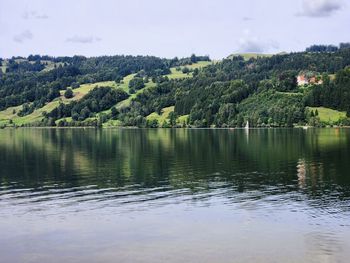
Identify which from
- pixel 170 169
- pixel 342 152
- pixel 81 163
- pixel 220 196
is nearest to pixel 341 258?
pixel 220 196

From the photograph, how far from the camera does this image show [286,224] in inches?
1780

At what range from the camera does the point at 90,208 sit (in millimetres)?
53406

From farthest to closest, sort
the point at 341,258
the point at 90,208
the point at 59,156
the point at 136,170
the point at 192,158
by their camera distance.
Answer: the point at 59,156 < the point at 192,158 < the point at 136,170 < the point at 90,208 < the point at 341,258

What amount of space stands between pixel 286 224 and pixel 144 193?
21760 mm

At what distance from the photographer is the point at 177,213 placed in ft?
166

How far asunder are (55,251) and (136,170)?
5007 centimetres

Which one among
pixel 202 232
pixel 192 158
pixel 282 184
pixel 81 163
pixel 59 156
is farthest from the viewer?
pixel 59 156

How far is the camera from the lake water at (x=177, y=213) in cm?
3759

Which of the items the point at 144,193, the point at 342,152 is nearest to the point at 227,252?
the point at 144,193

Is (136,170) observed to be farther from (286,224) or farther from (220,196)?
(286,224)

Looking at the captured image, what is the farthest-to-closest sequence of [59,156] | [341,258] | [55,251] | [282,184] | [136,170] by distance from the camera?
[59,156], [136,170], [282,184], [55,251], [341,258]

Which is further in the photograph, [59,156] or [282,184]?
[59,156]

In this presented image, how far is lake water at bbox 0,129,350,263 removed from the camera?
37594 mm

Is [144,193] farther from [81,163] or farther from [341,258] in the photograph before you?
[81,163]
